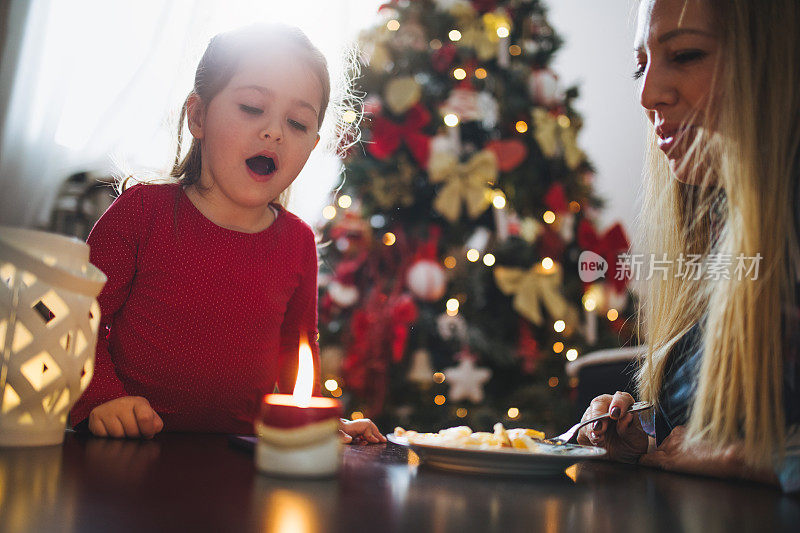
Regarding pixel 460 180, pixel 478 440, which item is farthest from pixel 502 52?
pixel 478 440

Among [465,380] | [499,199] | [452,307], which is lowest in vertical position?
[465,380]

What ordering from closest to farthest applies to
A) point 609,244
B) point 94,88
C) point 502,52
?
point 94,88 → point 502,52 → point 609,244

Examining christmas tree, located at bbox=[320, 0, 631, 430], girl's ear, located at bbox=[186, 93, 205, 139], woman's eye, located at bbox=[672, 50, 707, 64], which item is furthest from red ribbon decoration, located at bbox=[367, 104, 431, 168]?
woman's eye, located at bbox=[672, 50, 707, 64]

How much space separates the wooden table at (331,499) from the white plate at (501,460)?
14 millimetres

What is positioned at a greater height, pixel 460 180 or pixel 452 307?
pixel 460 180

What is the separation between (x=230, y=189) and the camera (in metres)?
1.15

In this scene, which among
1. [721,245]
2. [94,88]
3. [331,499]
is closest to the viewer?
[331,499]

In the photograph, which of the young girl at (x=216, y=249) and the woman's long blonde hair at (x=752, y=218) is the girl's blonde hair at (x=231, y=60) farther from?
the woman's long blonde hair at (x=752, y=218)

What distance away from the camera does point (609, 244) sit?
10.3 feet

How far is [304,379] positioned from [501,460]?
0.19 m

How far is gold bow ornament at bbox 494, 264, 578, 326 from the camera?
2832mm

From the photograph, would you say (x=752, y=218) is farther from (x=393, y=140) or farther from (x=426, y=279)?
(x=393, y=140)

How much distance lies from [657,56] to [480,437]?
23.4 inches

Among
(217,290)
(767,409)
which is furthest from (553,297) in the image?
(767,409)
